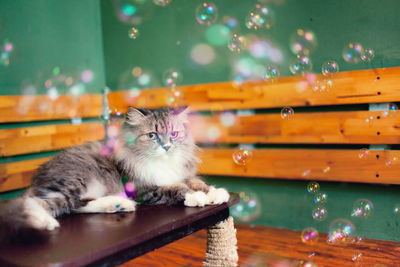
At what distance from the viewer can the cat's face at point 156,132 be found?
1.68 meters

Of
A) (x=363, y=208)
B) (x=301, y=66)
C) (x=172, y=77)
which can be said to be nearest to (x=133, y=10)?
(x=172, y=77)

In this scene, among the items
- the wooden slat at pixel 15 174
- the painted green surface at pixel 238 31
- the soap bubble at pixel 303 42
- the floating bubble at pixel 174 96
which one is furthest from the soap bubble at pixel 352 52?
the wooden slat at pixel 15 174

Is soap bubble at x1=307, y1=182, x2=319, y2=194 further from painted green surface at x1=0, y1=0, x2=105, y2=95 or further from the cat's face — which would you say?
painted green surface at x1=0, y1=0, x2=105, y2=95

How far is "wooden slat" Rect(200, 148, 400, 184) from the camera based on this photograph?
92.0 inches

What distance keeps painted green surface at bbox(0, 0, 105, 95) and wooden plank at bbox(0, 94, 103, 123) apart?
90mm

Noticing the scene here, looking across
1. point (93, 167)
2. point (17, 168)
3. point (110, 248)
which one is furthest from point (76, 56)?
point (110, 248)

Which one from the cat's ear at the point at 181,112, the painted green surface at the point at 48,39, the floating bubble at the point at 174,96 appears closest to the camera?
the cat's ear at the point at 181,112

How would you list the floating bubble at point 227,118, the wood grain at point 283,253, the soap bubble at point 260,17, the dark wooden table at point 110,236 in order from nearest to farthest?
the dark wooden table at point 110,236 < the wood grain at point 283,253 < the soap bubble at point 260,17 < the floating bubble at point 227,118

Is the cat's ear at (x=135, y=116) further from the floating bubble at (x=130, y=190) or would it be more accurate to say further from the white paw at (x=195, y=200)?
the white paw at (x=195, y=200)

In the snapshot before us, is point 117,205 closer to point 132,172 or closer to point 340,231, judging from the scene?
point 132,172

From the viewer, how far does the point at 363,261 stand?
2.04m

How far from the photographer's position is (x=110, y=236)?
117 centimetres

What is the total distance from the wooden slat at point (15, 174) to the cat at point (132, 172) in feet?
3.86

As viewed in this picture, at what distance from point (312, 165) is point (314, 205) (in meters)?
0.30
